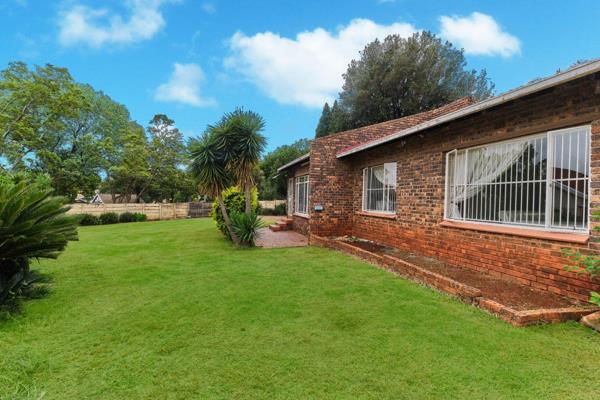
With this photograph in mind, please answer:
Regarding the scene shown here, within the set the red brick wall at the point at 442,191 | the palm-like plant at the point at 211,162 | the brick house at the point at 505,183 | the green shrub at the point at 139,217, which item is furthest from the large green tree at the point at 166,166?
the brick house at the point at 505,183

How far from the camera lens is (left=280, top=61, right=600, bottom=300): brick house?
4336 mm

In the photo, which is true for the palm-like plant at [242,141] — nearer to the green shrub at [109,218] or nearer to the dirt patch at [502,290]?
the dirt patch at [502,290]

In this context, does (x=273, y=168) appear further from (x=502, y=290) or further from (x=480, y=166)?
(x=502, y=290)

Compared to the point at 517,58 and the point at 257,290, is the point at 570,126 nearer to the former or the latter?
the point at 257,290

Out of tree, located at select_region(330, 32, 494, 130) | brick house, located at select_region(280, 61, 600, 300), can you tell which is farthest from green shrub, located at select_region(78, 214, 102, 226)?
tree, located at select_region(330, 32, 494, 130)

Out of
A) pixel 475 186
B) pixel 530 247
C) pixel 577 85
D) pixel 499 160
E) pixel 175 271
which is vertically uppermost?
pixel 577 85

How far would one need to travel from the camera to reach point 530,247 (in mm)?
4910

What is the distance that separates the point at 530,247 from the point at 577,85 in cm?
249

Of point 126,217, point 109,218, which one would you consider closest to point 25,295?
point 109,218

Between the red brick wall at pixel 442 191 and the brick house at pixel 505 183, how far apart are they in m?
0.02

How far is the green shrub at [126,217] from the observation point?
71.1ft

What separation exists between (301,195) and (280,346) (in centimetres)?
1079

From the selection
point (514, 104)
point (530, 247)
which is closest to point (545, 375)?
point (530, 247)

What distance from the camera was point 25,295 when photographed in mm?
5035
